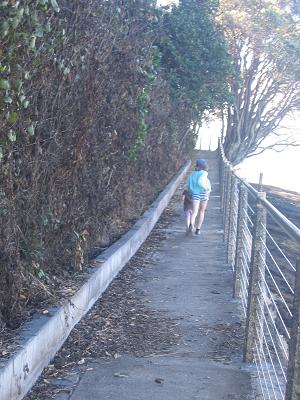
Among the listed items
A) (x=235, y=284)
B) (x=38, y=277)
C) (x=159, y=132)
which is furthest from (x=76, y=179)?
(x=159, y=132)

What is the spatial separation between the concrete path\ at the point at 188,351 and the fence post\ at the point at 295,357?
153 cm

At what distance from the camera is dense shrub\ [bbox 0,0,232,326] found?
5.41 meters

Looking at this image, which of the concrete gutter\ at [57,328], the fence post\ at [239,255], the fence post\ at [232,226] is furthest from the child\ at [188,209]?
the fence post\ at [239,255]

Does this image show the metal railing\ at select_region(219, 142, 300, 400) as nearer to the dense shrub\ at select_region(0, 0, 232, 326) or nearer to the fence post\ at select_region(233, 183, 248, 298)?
the fence post\ at select_region(233, 183, 248, 298)

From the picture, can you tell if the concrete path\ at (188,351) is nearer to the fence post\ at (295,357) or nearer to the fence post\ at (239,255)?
the fence post\ at (239,255)

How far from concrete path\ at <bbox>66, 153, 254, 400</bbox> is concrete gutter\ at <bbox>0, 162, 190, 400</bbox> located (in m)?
0.33

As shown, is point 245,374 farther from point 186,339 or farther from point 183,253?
point 183,253

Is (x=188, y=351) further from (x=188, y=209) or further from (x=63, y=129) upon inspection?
(x=188, y=209)

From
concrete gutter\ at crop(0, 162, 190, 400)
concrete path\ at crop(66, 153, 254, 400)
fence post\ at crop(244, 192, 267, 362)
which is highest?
fence post\ at crop(244, 192, 267, 362)

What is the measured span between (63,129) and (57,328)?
1.81m

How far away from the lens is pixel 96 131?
8.27 metres

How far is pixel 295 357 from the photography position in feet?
12.5

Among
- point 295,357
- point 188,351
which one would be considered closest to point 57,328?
point 188,351

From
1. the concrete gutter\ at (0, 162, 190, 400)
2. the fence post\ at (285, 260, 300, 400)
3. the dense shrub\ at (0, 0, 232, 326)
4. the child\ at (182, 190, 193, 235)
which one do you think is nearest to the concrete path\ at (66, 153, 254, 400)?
the concrete gutter\ at (0, 162, 190, 400)
